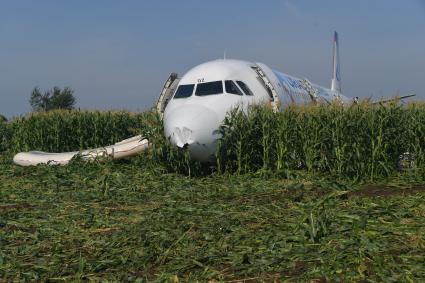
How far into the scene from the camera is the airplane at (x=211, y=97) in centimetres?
1391

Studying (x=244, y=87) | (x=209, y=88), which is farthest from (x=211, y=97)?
(x=244, y=87)

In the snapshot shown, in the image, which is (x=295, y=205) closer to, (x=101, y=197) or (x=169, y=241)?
(x=169, y=241)

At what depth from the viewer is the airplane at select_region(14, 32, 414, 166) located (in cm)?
1398

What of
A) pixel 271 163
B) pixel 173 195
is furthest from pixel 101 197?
pixel 271 163

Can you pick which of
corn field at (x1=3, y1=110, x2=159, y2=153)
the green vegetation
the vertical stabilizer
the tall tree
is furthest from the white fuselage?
the tall tree

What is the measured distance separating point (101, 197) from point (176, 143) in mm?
3335

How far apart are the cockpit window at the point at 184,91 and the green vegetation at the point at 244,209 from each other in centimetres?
128

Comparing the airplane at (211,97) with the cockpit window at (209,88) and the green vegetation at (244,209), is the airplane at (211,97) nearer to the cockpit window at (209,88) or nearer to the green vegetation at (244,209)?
the cockpit window at (209,88)

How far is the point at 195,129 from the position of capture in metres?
13.8

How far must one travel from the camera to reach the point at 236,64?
16.4 meters

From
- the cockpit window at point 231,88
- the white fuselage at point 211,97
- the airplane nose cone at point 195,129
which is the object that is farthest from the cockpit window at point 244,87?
the airplane nose cone at point 195,129

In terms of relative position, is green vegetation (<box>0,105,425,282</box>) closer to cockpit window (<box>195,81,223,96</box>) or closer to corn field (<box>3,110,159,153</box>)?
cockpit window (<box>195,81,223,96</box>)

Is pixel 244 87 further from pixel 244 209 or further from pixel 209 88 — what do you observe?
pixel 244 209

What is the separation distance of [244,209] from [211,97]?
22.1 feet
